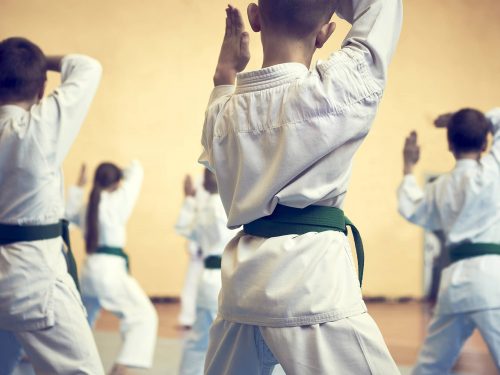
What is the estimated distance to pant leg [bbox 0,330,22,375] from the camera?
Answer: 2521 millimetres

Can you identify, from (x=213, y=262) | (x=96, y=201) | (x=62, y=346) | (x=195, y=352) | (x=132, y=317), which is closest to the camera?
(x=62, y=346)

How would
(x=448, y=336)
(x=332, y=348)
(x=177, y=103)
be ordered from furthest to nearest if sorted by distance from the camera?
(x=177, y=103) → (x=448, y=336) → (x=332, y=348)

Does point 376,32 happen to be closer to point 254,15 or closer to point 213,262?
point 254,15

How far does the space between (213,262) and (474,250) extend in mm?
Result: 1523

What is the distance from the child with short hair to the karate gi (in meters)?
2.39

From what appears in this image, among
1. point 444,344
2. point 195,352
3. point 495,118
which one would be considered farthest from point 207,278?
point 495,118

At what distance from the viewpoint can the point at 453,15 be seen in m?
9.90

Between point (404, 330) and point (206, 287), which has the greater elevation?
point (206, 287)

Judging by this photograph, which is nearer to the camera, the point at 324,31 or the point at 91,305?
the point at 324,31

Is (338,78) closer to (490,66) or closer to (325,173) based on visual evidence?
(325,173)

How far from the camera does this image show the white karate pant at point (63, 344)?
237 cm

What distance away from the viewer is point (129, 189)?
5.12 m

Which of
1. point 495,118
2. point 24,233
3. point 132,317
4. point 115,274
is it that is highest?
point 495,118

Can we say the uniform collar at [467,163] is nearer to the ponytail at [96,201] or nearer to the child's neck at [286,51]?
the child's neck at [286,51]
